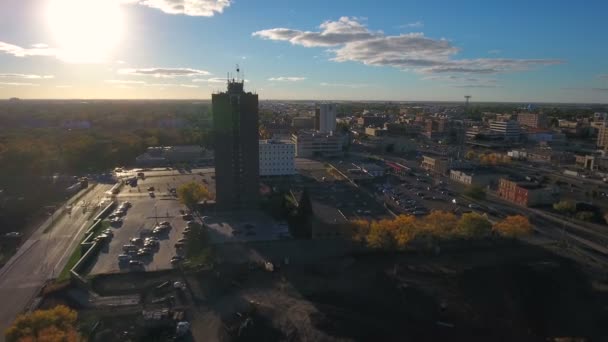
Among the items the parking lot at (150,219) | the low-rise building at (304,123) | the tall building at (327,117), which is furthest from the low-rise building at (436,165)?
the low-rise building at (304,123)

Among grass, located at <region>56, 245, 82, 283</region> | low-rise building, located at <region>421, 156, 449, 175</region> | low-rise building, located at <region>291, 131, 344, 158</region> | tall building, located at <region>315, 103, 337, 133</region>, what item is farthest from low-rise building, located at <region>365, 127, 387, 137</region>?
grass, located at <region>56, 245, 82, 283</region>

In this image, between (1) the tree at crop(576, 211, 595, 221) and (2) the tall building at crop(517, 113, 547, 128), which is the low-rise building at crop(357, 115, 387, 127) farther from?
(1) the tree at crop(576, 211, 595, 221)

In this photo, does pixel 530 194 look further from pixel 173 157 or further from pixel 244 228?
pixel 173 157

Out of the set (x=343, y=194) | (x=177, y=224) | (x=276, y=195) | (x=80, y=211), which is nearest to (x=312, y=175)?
(x=343, y=194)

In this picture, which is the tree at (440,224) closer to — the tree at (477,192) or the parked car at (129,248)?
the tree at (477,192)

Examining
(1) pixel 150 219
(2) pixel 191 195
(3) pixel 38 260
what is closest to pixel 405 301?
(2) pixel 191 195

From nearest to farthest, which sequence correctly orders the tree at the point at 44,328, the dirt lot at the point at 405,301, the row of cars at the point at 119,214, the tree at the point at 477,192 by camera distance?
the tree at the point at 44,328, the dirt lot at the point at 405,301, the row of cars at the point at 119,214, the tree at the point at 477,192
